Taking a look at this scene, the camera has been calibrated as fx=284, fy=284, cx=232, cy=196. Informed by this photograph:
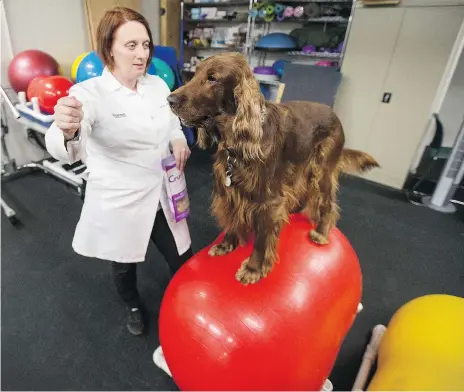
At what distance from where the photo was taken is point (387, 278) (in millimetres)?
2561

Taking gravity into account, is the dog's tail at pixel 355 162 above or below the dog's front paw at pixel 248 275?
above

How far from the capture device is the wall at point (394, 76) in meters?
3.61

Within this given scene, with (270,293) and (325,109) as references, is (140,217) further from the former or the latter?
(325,109)

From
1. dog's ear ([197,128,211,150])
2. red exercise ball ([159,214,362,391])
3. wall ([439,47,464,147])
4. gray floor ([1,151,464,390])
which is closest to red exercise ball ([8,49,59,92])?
gray floor ([1,151,464,390])

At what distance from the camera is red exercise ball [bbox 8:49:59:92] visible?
10.4 ft

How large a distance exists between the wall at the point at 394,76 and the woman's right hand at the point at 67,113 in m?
4.30

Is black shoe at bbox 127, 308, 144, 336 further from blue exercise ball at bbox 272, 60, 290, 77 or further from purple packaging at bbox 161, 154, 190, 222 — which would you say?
blue exercise ball at bbox 272, 60, 290, 77

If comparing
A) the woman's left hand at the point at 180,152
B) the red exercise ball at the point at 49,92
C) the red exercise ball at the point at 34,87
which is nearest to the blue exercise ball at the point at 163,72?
the red exercise ball at the point at 49,92

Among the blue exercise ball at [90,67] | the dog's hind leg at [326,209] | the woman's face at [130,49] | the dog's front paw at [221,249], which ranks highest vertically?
the woman's face at [130,49]

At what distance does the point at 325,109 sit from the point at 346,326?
1.11 m

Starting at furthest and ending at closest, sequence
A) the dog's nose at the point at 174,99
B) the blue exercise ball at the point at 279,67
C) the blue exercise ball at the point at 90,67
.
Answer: the blue exercise ball at the point at 279,67 → the blue exercise ball at the point at 90,67 → the dog's nose at the point at 174,99

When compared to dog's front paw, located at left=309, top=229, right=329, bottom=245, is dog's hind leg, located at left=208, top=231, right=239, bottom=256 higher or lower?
lower

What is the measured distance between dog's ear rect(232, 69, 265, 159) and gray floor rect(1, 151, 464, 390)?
4.90ft

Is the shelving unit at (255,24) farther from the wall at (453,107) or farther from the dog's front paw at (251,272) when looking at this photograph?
the dog's front paw at (251,272)
